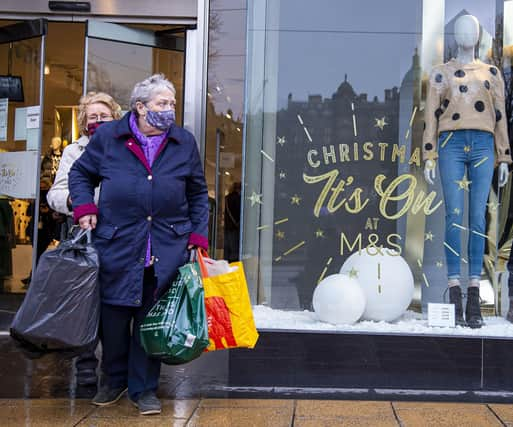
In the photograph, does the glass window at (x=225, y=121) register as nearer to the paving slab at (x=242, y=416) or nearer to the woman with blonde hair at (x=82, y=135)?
the woman with blonde hair at (x=82, y=135)

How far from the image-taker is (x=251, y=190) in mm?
5242

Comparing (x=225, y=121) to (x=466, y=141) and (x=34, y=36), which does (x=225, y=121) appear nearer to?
(x=466, y=141)

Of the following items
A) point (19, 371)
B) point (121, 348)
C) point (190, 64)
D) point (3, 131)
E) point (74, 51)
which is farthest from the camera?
point (74, 51)

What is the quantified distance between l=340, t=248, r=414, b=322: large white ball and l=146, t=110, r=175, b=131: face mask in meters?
1.82

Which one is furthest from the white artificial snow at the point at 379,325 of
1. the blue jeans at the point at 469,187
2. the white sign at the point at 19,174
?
the white sign at the point at 19,174

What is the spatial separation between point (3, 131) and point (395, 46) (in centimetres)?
376

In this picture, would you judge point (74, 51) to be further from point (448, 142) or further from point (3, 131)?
point (448, 142)

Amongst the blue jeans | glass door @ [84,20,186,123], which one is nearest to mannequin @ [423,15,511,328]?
the blue jeans

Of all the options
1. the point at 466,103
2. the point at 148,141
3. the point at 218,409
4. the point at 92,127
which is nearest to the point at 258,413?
the point at 218,409

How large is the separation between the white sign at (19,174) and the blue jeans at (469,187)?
3.54 metres

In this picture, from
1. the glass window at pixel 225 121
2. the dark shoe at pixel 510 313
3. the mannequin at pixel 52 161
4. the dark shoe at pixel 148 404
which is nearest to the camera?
the dark shoe at pixel 148 404

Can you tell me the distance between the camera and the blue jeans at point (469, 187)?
517 centimetres

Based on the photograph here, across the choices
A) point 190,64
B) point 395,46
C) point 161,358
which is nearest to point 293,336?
point 161,358

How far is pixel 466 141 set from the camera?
5.18 m
